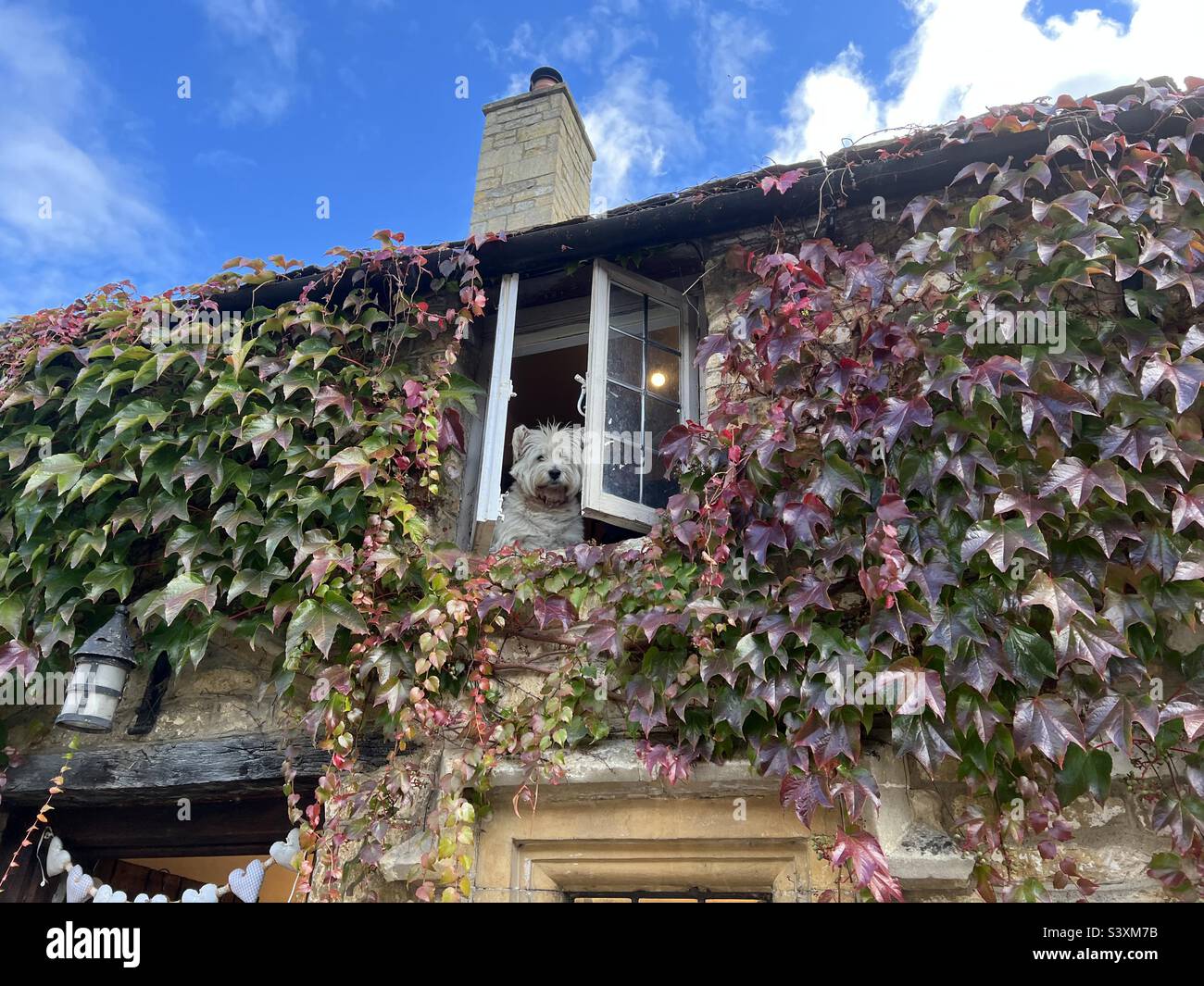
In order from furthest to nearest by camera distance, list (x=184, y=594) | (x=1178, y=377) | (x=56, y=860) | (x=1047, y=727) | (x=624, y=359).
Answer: (x=624, y=359), (x=56, y=860), (x=184, y=594), (x=1178, y=377), (x=1047, y=727)

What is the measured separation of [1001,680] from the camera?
2.77m

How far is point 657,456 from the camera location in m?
4.04

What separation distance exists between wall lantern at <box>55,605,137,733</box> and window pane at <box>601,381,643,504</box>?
2.08 meters

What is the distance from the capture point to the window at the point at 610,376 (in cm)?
379

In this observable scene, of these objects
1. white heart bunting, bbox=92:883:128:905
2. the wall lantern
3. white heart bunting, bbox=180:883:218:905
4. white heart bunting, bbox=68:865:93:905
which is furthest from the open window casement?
white heart bunting, bbox=68:865:93:905

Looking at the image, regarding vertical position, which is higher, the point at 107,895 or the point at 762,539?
the point at 762,539

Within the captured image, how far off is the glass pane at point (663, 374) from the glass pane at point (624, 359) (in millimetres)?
51

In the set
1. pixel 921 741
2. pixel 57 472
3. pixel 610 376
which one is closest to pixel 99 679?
pixel 57 472

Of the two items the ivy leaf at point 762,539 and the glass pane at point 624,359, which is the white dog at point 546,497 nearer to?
the glass pane at point 624,359

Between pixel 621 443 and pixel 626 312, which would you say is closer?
pixel 621 443

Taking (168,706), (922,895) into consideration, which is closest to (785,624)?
(922,895)

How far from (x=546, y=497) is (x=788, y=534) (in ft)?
4.78

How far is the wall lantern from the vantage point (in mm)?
3498

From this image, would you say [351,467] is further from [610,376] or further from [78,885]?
[78,885]
